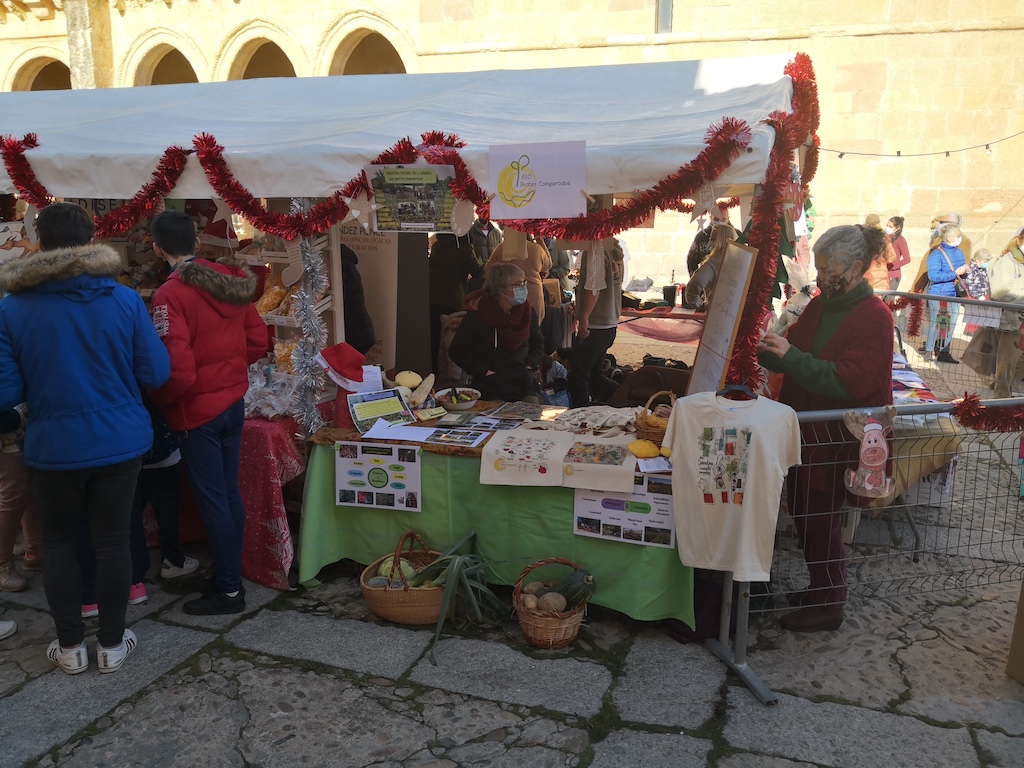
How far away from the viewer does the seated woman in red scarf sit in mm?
5188

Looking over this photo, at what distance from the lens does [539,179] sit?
3615mm

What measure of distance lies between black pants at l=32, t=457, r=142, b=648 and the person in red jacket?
1.22 feet

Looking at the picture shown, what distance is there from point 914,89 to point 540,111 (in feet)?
33.7

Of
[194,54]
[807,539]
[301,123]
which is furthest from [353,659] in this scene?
[194,54]

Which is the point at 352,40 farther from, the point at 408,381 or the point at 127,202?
the point at 408,381

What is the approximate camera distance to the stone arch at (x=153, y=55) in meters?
16.6

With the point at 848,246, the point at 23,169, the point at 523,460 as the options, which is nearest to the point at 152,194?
the point at 23,169

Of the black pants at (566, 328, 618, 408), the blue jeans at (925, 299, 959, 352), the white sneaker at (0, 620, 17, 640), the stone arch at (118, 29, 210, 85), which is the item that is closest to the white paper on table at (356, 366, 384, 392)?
the white sneaker at (0, 620, 17, 640)

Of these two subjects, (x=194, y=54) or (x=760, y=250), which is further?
(x=194, y=54)

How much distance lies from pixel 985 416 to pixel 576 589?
1876 mm

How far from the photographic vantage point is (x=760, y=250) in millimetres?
3604

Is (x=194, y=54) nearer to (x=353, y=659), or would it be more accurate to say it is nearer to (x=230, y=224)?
(x=230, y=224)

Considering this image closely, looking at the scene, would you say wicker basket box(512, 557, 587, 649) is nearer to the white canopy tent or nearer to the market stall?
the market stall

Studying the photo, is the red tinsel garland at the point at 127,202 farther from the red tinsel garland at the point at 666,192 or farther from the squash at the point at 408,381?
the red tinsel garland at the point at 666,192
